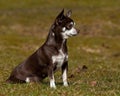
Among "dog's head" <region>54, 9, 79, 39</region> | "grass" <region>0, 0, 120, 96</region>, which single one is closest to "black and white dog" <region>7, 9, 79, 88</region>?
"dog's head" <region>54, 9, 79, 39</region>

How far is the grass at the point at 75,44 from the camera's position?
70.1ft

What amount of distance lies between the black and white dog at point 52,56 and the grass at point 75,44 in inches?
24.2

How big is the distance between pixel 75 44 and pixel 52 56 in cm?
3916

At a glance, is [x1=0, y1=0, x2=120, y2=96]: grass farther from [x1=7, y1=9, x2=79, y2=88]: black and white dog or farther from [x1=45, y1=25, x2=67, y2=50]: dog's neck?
[x1=45, y1=25, x2=67, y2=50]: dog's neck

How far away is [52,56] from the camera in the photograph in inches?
848

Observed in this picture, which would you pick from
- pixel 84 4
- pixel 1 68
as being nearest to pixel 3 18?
pixel 84 4

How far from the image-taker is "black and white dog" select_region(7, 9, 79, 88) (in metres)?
21.2

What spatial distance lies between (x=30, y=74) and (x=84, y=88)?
2597mm

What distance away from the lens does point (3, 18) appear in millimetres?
85500

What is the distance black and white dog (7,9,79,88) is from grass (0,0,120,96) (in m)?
0.61

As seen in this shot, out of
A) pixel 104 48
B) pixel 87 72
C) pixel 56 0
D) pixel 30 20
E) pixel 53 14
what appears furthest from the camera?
pixel 56 0

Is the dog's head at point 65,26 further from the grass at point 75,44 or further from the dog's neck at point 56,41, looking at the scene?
the grass at point 75,44

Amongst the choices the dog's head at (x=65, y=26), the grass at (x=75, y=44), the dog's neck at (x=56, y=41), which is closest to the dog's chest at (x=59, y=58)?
the dog's neck at (x=56, y=41)

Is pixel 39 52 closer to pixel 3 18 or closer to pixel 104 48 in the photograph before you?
pixel 104 48
